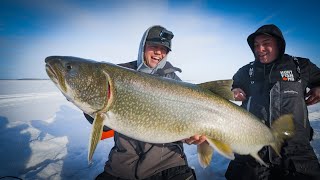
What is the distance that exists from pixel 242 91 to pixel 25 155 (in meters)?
4.81

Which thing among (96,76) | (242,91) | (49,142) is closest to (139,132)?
(96,76)

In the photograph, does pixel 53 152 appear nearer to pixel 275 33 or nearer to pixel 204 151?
pixel 204 151

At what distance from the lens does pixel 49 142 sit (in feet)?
18.6

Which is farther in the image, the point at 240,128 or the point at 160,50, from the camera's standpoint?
the point at 160,50

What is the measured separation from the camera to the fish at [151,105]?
2.34 metres

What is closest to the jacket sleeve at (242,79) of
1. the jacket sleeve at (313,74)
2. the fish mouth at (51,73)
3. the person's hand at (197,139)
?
the jacket sleeve at (313,74)

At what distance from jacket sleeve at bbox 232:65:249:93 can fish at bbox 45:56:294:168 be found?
4.52 feet

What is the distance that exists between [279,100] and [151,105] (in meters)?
2.24

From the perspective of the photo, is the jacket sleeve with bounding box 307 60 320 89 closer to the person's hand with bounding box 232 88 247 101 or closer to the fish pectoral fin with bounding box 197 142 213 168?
the person's hand with bounding box 232 88 247 101

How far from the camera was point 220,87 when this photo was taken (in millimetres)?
2695

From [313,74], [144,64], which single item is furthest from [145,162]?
[313,74]

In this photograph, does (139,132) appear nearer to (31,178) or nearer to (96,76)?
(96,76)

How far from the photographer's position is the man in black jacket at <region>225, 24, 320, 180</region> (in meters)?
3.18

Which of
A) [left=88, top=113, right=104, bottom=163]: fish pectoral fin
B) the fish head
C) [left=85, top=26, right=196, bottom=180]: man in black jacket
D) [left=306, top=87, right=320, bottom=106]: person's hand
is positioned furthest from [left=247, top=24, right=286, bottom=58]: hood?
[left=88, top=113, right=104, bottom=163]: fish pectoral fin
